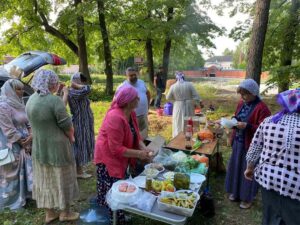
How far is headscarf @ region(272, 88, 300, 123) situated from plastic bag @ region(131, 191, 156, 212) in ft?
4.08

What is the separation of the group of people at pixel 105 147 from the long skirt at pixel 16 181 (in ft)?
0.04

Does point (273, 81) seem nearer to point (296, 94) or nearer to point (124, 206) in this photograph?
point (296, 94)

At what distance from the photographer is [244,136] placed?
3.71 metres

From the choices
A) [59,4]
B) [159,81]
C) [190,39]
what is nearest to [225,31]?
[190,39]

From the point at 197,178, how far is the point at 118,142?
0.98 m

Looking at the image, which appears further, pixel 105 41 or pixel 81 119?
pixel 105 41

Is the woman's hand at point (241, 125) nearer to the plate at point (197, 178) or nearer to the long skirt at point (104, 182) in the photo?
the plate at point (197, 178)

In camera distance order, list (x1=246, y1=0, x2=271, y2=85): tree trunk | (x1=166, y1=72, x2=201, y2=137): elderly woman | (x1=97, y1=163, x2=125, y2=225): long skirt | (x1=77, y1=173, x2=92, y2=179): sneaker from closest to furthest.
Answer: (x1=97, y1=163, x2=125, y2=225): long skirt
(x1=77, y1=173, x2=92, y2=179): sneaker
(x1=166, y1=72, x2=201, y2=137): elderly woman
(x1=246, y1=0, x2=271, y2=85): tree trunk

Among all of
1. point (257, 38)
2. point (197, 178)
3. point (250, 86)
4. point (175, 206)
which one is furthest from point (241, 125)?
point (257, 38)

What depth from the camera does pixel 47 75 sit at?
9.78ft

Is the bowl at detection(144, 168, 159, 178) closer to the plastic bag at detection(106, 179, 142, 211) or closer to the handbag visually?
the plastic bag at detection(106, 179, 142, 211)

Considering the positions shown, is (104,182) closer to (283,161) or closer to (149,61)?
(283,161)

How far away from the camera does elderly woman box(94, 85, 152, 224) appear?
2.62 meters

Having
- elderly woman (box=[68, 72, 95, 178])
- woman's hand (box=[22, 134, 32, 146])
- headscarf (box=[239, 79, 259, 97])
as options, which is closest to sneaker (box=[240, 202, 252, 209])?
headscarf (box=[239, 79, 259, 97])
